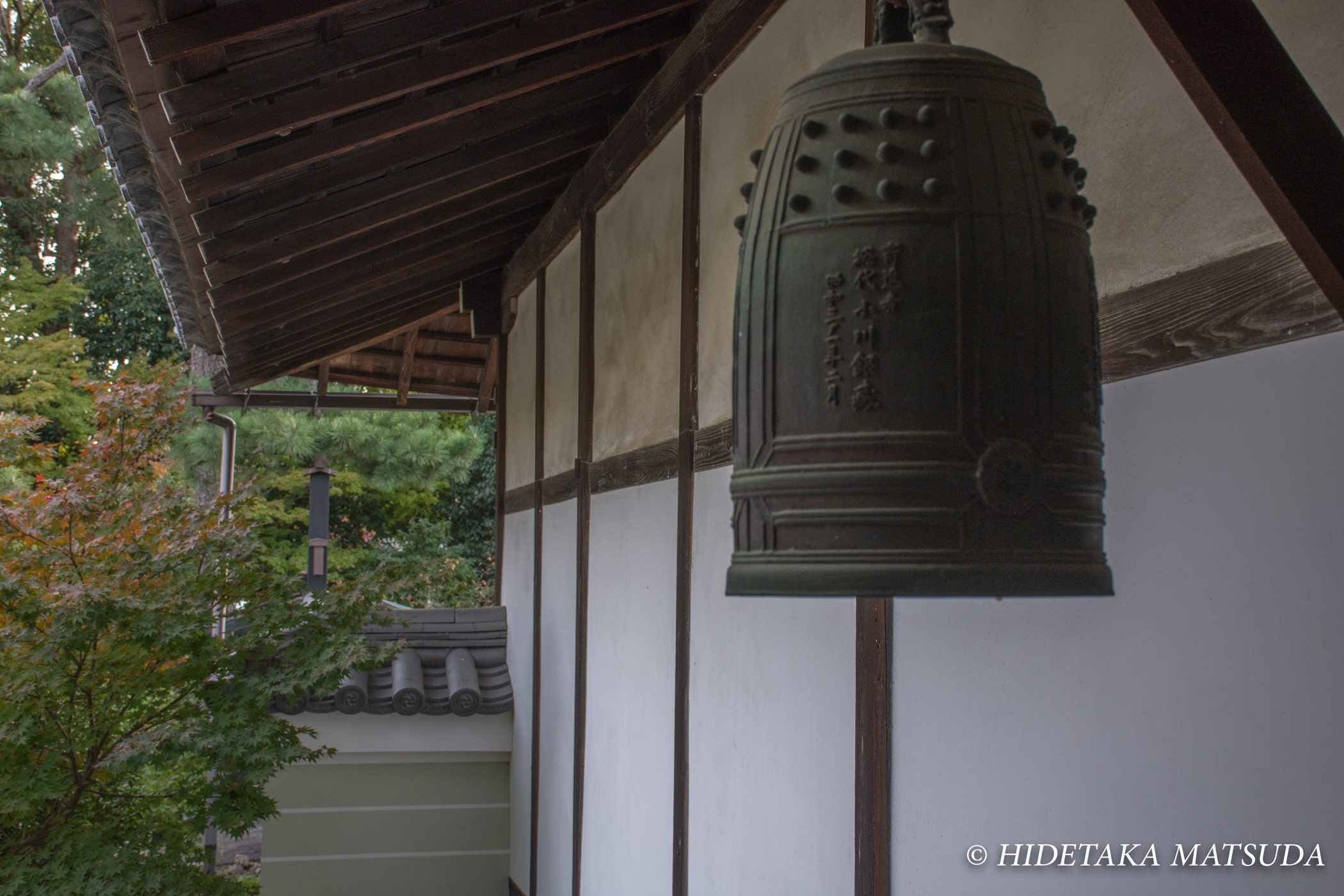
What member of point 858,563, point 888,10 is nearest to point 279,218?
point 888,10

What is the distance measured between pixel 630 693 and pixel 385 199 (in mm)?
2241

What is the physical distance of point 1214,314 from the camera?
1.42 metres

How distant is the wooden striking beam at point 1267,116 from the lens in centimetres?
104

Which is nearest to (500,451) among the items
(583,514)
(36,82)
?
(583,514)

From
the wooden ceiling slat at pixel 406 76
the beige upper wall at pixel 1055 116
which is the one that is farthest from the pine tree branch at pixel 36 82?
the wooden ceiling slat at pixel 406 76

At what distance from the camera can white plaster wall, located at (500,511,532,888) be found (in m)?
6.04

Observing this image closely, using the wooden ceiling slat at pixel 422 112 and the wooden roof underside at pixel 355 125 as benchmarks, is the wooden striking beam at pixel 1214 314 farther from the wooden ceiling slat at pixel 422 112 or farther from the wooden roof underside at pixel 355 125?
the wooden ceiling slat at pixel 422 112

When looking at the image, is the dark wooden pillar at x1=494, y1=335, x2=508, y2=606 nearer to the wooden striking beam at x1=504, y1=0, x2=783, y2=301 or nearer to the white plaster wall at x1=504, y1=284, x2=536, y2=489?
the white plaster wall at x1=504, y1=284, x2=536, y2=489

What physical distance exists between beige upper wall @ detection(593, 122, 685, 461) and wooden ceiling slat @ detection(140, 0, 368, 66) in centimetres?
147

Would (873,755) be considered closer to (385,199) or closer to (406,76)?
(406,76)

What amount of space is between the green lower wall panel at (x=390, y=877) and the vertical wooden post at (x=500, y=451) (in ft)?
6.08

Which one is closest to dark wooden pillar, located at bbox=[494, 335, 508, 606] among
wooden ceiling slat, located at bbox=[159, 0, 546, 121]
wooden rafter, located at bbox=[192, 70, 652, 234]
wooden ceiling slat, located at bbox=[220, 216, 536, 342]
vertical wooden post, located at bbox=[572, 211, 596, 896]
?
wooden ceiling slat, located at bbox=[220, 216, 536, 342]

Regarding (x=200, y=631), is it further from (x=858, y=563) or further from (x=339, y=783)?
(x=858, y=563)

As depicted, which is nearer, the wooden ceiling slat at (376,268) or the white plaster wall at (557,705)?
the wooden ceiling slat at (376,268)
